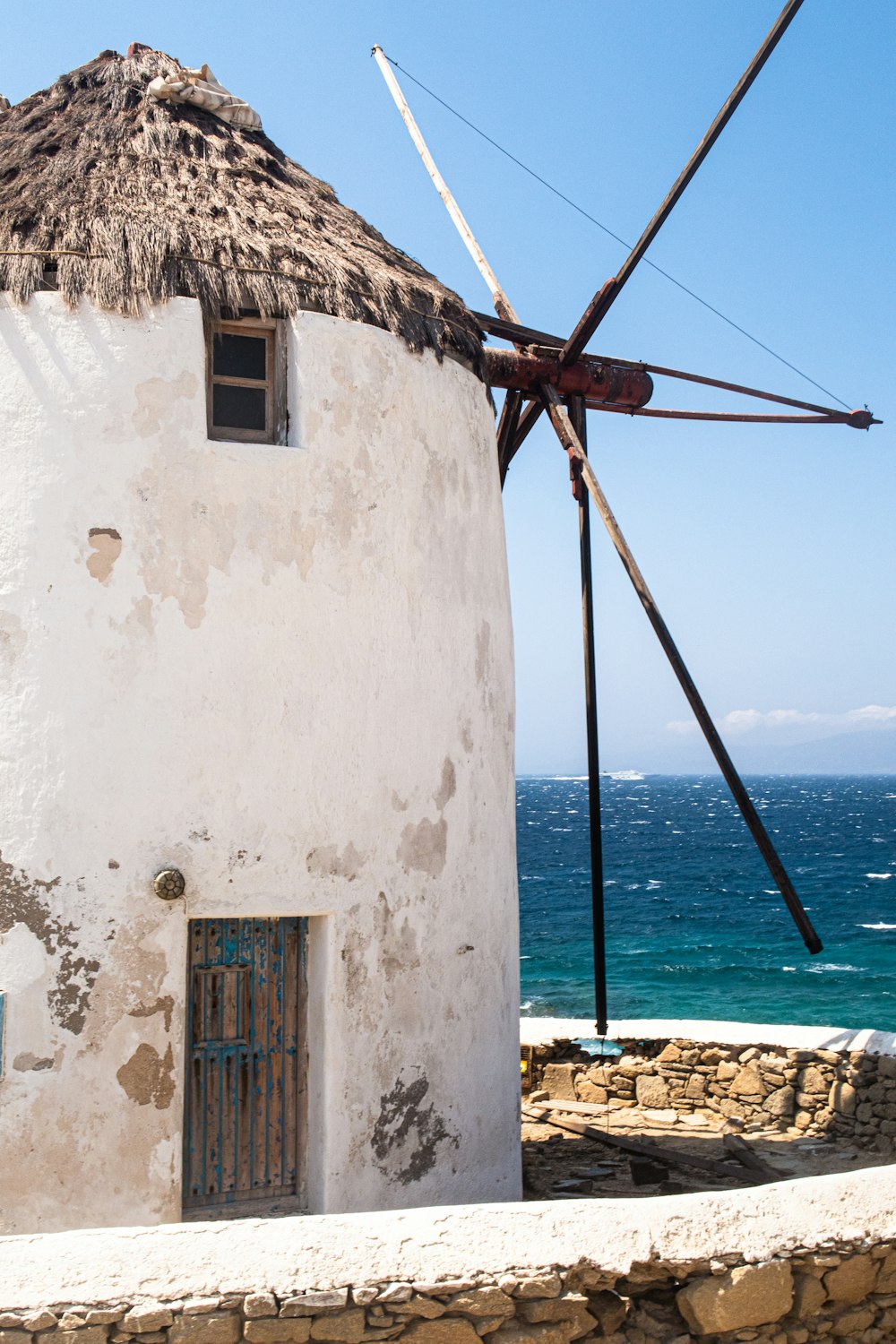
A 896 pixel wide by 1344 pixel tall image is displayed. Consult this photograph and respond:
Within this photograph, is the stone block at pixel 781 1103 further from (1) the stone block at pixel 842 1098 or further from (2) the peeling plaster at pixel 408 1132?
(2) the peeling plaster at pixel 408 1132

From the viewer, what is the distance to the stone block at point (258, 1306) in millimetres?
4836

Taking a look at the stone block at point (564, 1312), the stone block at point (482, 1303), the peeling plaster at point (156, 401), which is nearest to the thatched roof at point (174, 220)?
the peeling plaster at point (156, 401)

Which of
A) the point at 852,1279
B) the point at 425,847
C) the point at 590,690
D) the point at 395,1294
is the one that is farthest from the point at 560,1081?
the point at 395,1294

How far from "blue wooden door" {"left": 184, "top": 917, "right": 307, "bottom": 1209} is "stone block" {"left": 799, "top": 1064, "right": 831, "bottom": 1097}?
500cm

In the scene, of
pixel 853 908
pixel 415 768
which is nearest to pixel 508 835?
pixel 415 768

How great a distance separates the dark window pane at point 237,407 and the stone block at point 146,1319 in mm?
4493

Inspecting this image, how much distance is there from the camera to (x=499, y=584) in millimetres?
8500

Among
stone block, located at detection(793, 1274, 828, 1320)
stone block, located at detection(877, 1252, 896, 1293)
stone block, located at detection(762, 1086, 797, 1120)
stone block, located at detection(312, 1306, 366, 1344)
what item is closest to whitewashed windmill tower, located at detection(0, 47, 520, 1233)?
stone block, located at detection(312, 1306, 366, 1344)

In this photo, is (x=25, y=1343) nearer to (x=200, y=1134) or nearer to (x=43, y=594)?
(x=200, y=1134)

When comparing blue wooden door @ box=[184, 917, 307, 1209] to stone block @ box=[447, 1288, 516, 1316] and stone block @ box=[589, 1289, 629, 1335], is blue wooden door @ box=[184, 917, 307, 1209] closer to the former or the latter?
stone block @ box=[447, 1288, 516, 1316]

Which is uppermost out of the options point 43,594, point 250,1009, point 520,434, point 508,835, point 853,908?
point 520,434

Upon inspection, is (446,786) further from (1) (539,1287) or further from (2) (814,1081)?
(2) (814,1081)

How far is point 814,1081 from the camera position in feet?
33.6

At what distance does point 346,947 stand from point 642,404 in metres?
6.10
